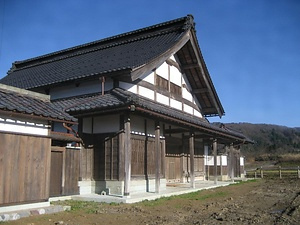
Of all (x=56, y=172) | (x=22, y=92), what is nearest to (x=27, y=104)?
(x=22, y=92)

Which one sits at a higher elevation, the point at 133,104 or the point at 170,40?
the point at 170,40

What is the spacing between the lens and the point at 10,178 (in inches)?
302

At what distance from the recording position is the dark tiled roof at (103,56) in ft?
48.1

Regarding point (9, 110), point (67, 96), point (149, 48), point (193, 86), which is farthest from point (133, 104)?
point (193, 86)

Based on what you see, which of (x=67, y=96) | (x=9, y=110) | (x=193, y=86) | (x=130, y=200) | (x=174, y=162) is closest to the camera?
(x=9, y=110)

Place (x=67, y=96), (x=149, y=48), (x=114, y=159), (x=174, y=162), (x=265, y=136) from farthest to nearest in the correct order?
(x=265, y=136)
(x=174, y=162)
(x=149, y=48)
(x=67, y=96)
(x=114, y=159)

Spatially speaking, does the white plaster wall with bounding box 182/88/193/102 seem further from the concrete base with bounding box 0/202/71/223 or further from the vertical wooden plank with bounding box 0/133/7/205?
the vertical wooden plank with bounding box 0/133/7/205

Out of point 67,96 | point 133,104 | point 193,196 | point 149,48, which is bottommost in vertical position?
point 193,196

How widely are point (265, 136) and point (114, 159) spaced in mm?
102114

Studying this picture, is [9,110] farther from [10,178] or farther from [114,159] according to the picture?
[114,159]

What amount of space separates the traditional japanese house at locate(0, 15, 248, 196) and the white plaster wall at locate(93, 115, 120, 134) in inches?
1.5

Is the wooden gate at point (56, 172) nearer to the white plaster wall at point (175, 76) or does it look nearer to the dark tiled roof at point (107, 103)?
the dark tiled roof at point (107, 103)

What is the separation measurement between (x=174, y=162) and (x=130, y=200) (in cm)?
794

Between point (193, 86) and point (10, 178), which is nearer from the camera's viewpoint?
point (10, 178)
